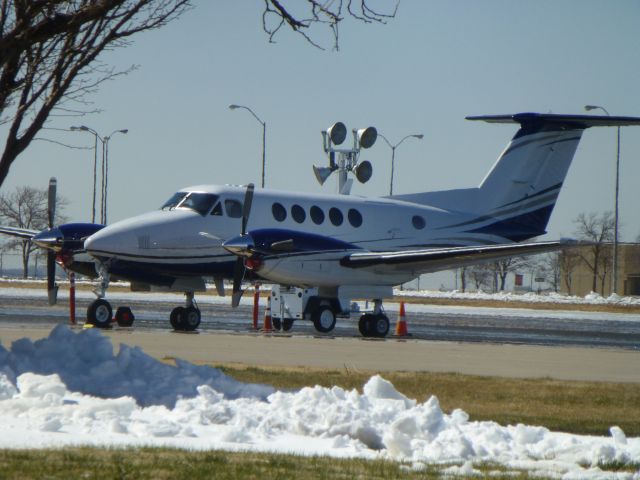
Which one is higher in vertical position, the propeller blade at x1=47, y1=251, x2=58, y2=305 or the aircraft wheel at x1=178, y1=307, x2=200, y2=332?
the propeller blade at x1=47, y1=251, x2=58, y2=305

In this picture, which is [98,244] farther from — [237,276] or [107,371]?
[107,371]

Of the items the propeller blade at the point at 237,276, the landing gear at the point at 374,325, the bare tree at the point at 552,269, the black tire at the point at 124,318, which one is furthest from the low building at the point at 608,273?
the black tire at the point at 124,318

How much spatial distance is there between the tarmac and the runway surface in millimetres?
17

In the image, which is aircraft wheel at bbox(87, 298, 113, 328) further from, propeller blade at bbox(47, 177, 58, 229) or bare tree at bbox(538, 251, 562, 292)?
bare tree at bbox(538, 251, 562, 292)

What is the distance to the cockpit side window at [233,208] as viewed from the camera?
27.6 m

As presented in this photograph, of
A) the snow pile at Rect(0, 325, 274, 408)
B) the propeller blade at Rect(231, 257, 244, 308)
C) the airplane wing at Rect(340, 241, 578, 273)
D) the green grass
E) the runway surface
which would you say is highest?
the airplane wing at Rect(340, 241, 578, 273)

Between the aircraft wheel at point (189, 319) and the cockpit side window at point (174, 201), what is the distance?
8.68 feet

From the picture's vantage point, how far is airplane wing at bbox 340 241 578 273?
27.0m

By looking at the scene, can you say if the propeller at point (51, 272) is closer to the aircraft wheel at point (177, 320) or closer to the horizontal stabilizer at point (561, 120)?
the aircraft wheel at point (177, 320)

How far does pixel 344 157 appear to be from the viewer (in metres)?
38.1

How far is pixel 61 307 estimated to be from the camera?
3856 cm

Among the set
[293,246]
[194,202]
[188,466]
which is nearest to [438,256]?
[293,246]

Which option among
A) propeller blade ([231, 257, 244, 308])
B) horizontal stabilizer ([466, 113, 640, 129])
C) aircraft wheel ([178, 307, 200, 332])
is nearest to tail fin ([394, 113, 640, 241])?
horizontal stabilizer ([466, 113, 640, 129])

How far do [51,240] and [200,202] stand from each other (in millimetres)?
4262
